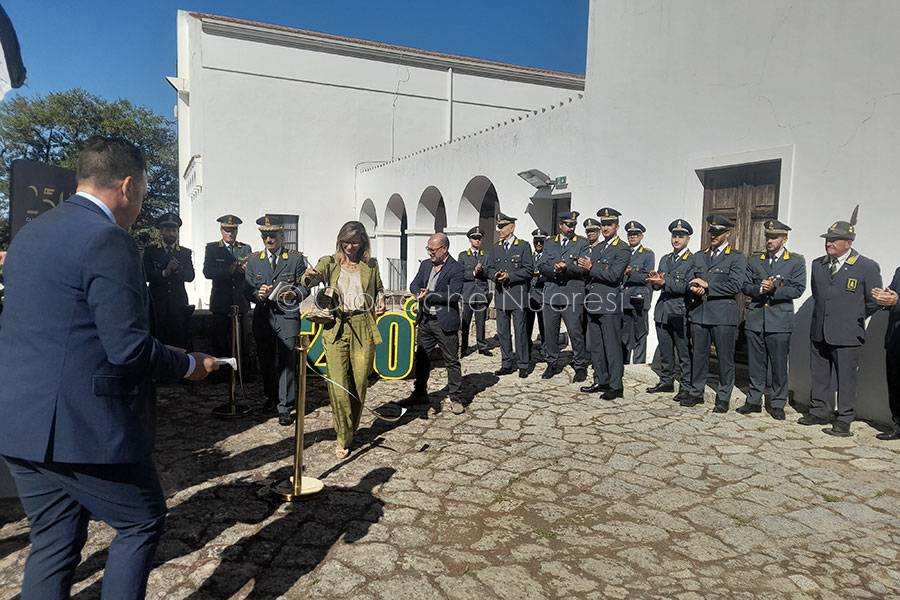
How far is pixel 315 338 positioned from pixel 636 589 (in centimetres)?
456

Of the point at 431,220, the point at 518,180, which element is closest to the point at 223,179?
the point at 431,220

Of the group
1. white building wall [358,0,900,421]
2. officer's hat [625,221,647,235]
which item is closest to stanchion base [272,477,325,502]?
officer's hat [625,221,647,235]

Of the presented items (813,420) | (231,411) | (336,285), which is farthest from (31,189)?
(813,420)

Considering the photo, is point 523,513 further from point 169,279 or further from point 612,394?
point 169,279

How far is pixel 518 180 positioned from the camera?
1198 centimetres

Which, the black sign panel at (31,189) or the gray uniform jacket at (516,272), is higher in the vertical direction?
the black sign panel at (31,189)

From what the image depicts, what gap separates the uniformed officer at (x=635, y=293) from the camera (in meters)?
7.80

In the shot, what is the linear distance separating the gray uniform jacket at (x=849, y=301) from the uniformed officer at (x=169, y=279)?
24.0 feet

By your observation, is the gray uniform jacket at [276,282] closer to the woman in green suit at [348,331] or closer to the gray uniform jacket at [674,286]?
the woman in green suit at [348,331]

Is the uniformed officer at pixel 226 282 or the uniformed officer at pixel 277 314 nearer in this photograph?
the uniformed officer at pixel 277 314

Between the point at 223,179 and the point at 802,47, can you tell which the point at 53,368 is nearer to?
the point at 802,47

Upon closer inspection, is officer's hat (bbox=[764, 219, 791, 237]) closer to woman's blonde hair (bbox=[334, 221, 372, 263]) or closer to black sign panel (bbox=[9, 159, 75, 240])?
woman's blonde hair (bbox=[334, 221, 372, 263])

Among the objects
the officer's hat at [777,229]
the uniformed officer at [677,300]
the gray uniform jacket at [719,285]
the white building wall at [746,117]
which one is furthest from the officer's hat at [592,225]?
the officer's hat at [777,229]

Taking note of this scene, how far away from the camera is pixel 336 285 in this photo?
496 cm
